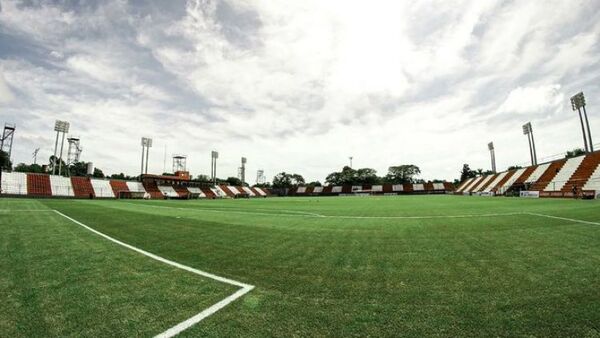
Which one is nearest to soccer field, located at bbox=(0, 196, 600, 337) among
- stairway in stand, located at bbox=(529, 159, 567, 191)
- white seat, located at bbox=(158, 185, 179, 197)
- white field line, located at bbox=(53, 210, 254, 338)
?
white field line, located at bbox=(53, 210, 254, 338)

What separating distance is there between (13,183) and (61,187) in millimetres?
6883

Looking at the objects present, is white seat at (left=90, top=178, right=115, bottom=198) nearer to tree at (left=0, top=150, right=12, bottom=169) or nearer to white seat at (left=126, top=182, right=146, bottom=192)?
white seat at (left=126, top=182, right=146, bottom=192)

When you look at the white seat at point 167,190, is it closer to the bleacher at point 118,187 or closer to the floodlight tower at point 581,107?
the bleacher at point 118,187

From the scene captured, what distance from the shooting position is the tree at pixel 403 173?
141 metres

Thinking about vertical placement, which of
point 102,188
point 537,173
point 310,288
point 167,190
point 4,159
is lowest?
point 310,288

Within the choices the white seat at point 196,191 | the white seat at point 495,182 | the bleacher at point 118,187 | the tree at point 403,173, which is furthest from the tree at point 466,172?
the bleacher at point 118,187

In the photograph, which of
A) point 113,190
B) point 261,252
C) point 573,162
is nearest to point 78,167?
point 113,190

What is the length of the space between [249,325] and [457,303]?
2.48 metres

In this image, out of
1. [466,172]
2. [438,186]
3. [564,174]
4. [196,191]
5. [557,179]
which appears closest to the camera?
[564,174]

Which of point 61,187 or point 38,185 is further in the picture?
point 61,187

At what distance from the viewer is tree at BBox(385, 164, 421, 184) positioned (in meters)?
141

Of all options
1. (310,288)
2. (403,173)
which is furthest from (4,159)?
(403,173)

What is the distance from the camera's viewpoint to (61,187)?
56594 millimetres

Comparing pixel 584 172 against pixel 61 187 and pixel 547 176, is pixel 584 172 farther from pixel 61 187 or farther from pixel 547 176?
pixel 61 187
